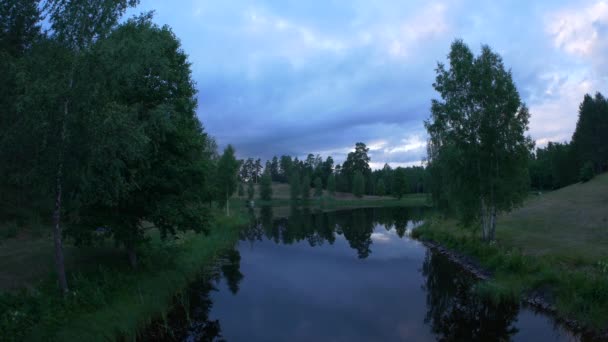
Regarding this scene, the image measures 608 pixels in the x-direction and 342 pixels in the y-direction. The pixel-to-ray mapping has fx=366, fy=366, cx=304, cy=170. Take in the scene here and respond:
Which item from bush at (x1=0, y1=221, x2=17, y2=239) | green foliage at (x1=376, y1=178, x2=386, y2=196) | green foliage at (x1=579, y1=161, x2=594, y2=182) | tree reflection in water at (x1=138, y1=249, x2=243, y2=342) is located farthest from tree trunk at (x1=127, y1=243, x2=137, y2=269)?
green foliage at (x1=376, y1=178, x2=386, y2=196)

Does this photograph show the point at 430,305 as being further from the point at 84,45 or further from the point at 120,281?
the point at 84,45

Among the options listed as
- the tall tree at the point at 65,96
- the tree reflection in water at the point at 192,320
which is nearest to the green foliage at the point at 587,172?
the tree reflection in water at the point at 192,320

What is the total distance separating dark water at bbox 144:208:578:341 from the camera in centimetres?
1409

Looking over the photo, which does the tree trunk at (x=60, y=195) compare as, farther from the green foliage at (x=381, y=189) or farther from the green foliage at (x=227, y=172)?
the green foliage at (x=381, y=189)

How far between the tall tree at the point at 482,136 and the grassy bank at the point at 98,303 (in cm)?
1891

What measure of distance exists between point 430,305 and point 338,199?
→ 10808cm

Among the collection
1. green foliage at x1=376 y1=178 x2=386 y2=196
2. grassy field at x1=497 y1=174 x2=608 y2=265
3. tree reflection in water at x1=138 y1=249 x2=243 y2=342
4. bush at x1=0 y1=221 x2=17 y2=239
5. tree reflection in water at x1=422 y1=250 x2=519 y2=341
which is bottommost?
tree reflection in water at x1=422 y1=250 x2=519 y2=341

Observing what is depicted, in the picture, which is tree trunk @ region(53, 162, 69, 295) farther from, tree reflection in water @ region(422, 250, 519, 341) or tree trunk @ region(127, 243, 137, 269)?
tree reflection in water @ region(422, 250, 519, 341)

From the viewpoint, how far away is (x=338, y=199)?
12556 cm

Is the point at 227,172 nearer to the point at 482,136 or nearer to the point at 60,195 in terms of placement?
the point at 482,136

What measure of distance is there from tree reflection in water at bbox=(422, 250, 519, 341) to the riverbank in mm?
734

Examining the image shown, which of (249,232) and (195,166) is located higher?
(195,166)

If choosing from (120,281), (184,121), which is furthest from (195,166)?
(120,281)

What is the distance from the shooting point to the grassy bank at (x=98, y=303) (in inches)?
448
